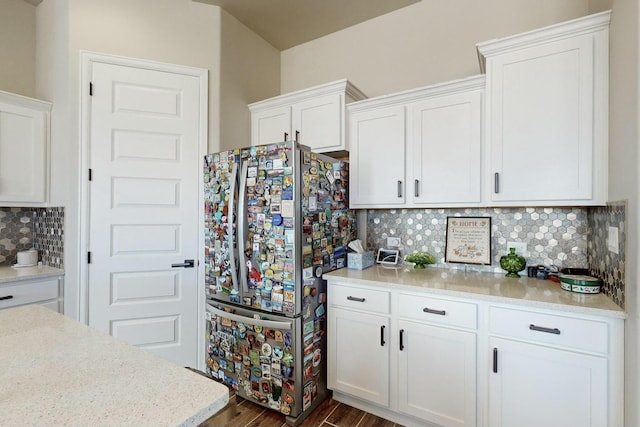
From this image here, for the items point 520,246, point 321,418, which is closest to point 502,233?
point 520,246

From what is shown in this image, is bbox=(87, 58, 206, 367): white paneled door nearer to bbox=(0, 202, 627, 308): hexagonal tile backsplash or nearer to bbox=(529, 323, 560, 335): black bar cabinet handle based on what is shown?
bbox=(0, 202, 627, 308): hexagonal tile backsplash

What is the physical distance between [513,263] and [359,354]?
1167 mm

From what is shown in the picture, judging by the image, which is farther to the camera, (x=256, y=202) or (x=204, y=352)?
(x=204, y=352)

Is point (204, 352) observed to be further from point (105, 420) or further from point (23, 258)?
point (105, 420)

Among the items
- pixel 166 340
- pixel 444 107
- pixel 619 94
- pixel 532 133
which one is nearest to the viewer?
pixel 619 94

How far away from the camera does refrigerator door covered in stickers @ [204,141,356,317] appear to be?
1.93 m

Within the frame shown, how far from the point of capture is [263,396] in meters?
2.02

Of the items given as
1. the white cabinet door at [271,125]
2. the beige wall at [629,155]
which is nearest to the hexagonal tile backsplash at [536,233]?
the beige wall at [629,155]

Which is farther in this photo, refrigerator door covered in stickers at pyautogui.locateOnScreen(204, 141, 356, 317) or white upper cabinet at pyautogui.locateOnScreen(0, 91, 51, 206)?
white upper cabinet at pyautogui.locateOnScreen(0, 91, 51, 206)

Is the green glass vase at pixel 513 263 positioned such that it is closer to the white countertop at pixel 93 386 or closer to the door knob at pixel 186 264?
the white countertop at pixel 93 386

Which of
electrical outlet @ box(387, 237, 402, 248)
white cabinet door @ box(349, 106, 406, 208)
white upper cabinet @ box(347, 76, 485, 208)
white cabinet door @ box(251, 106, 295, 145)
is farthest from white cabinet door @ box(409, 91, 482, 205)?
white cabinet door @ box(251, 106, 295, 145)

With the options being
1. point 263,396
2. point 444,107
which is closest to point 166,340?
point 263,396

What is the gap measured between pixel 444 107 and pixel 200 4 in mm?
2162

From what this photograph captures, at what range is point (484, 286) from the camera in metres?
1.81
